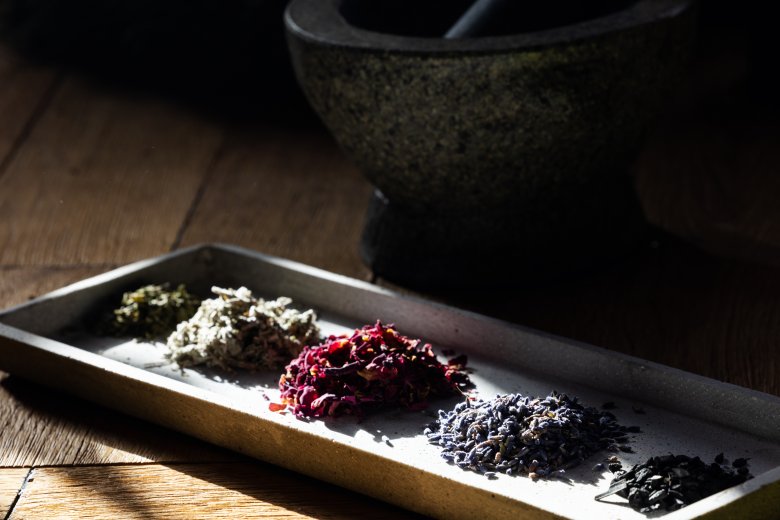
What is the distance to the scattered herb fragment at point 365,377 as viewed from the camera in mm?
1442

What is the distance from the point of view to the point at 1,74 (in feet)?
10.4

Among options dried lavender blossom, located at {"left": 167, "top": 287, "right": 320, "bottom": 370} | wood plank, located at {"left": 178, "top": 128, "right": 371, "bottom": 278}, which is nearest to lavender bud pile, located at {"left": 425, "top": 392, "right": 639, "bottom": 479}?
dried lavender blossom, located at {"left": 167, "top": 287, "right": 320, "bottom": 370}

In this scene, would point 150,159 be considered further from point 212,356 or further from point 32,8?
point 212,356

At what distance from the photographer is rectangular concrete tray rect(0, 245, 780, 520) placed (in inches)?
48.7

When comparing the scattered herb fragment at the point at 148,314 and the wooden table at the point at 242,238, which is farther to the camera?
the scattered herb fragment at the point at 148,314

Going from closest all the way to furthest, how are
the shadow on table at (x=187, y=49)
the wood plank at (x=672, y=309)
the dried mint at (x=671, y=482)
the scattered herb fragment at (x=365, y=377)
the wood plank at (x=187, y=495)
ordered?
1. the dried mint at (x=671, y=482)
2. the wood plank at (x=187, y=495)
3. the scattered herb fragment at (x=365, y=377)
4. the wood plank at (x=672, y=309)
5. the shadow on table at (x=187, y=49)

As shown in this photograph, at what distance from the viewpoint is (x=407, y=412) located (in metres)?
1.46

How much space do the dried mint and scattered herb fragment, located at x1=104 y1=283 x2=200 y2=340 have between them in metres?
0.76

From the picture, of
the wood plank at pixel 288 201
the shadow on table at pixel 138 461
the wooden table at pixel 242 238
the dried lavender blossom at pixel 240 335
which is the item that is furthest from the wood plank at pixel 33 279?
the dried lavender blossom at pixel 240 335

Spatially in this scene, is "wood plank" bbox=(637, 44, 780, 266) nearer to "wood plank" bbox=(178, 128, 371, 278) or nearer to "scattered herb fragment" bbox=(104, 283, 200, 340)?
"wood plank" bbox=(178, 128, 371, 278)

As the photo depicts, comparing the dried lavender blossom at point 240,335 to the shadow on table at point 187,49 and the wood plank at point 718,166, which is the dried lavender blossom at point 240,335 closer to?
the wood plank at point 718,166

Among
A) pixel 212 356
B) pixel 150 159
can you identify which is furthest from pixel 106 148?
pixel 212 356

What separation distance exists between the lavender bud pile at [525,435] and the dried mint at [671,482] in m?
0.08

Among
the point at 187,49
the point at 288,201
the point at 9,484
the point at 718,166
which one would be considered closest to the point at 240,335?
the point at 9,484
